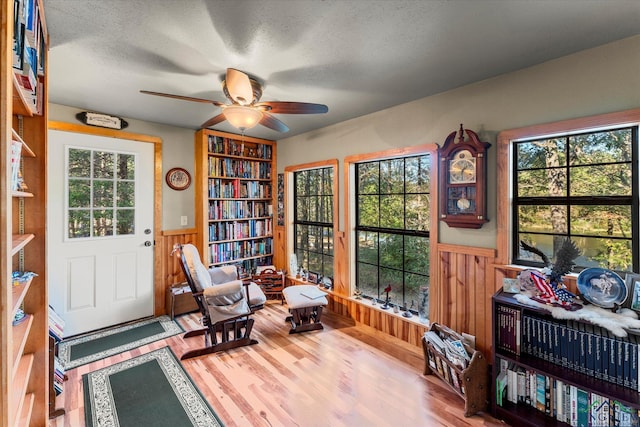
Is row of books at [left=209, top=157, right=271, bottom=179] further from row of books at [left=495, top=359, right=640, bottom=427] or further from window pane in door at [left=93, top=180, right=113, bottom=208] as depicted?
row of books at [left=495, top=359, right=640, bottom=427]

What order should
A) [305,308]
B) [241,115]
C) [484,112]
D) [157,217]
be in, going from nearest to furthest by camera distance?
[241,115]
[484,112]
[305,308]
[157,217]

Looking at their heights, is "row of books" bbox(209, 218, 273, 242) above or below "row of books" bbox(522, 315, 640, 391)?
above

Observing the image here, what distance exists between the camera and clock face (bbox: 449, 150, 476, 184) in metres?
2.26

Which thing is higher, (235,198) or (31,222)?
(235,198)

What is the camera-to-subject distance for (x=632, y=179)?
1725mm

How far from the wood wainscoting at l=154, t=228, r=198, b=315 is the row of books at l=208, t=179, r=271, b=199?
0.67 metres

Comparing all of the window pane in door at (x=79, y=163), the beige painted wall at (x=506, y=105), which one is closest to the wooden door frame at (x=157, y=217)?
the window pane in door at (x=79, y=163)

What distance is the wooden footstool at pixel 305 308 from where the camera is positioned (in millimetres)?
3020

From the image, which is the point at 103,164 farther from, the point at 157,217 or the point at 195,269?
the point at 195,269

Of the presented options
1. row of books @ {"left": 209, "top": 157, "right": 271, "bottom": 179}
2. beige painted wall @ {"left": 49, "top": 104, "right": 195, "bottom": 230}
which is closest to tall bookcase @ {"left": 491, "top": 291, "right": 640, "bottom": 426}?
row of books @ {"left": 209, "top": 157, "right": 271, "bottom": 179}

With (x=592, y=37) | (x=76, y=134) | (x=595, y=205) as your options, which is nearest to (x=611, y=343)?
(x=595, y=205)

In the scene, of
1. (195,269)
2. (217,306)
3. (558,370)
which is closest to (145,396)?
(217,306)

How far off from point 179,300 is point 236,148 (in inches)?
86.1

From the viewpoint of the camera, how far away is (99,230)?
3.08m
